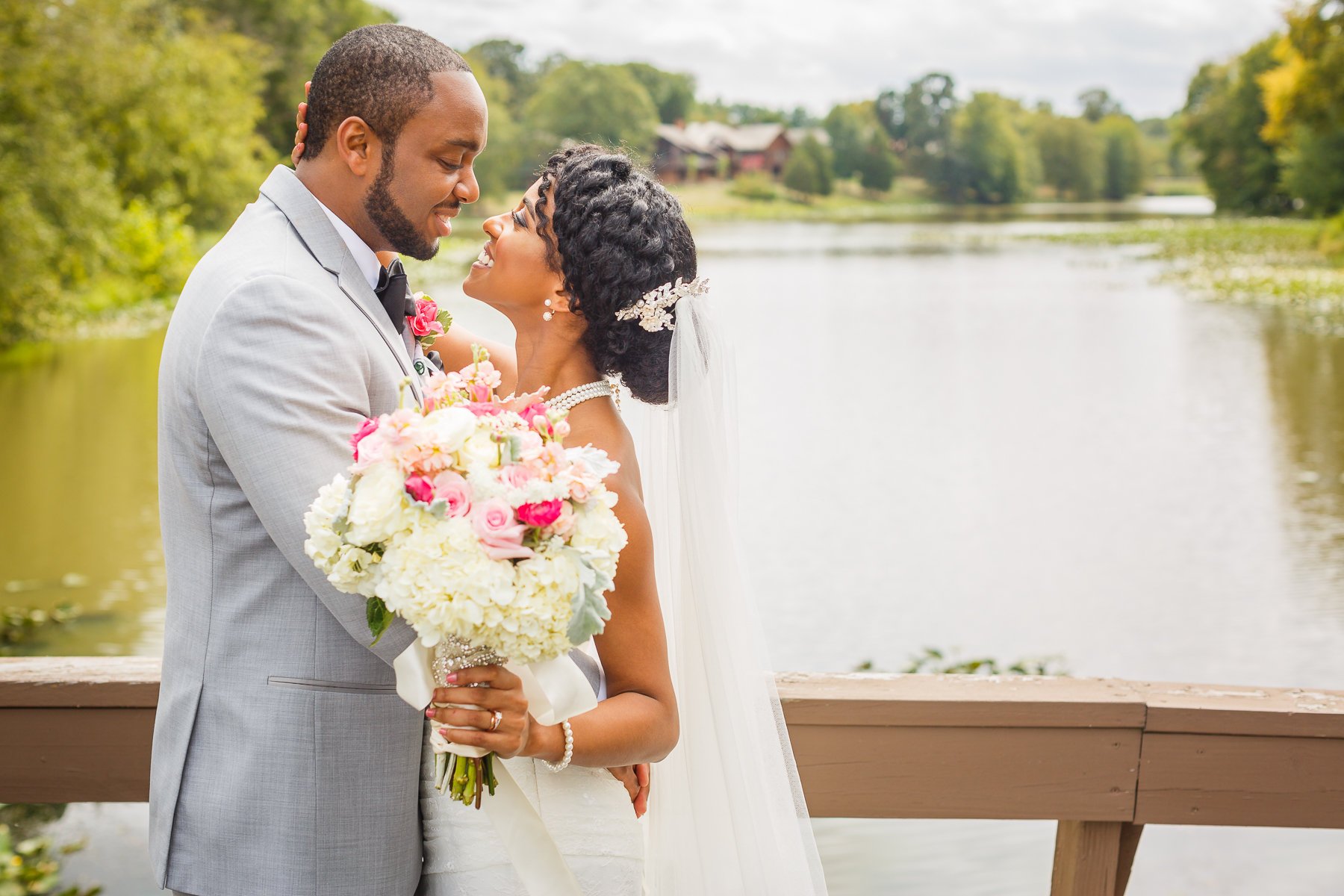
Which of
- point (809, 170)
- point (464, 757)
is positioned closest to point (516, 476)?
point (464, 757)

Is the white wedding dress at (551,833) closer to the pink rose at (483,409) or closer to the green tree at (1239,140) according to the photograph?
the pink rose at (483,409)

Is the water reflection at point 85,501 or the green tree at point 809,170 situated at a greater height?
the green tree at point 809,170

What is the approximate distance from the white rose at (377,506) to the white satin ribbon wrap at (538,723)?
203 mm

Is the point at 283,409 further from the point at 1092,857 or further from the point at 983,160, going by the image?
the point at 983,160

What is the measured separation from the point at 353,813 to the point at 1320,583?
939 centimetres

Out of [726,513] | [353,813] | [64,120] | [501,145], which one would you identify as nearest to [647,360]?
[726,513]

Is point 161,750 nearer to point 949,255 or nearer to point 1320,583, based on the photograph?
point 1320,583

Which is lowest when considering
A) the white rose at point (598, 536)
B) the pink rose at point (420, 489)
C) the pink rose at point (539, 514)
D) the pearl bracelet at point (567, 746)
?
the pearl bracelet at point (567, 746)

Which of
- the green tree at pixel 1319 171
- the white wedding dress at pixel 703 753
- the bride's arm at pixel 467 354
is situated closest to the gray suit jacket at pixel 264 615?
the white wedding dress at pixel 703 753

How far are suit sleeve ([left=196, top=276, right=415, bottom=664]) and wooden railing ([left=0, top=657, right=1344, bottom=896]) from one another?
2.47ft

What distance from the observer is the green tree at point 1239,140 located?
55688 millimetres

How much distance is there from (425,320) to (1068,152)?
98.5 meters

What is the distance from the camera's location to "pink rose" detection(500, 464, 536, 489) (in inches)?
61.2

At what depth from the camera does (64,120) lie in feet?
63.7
